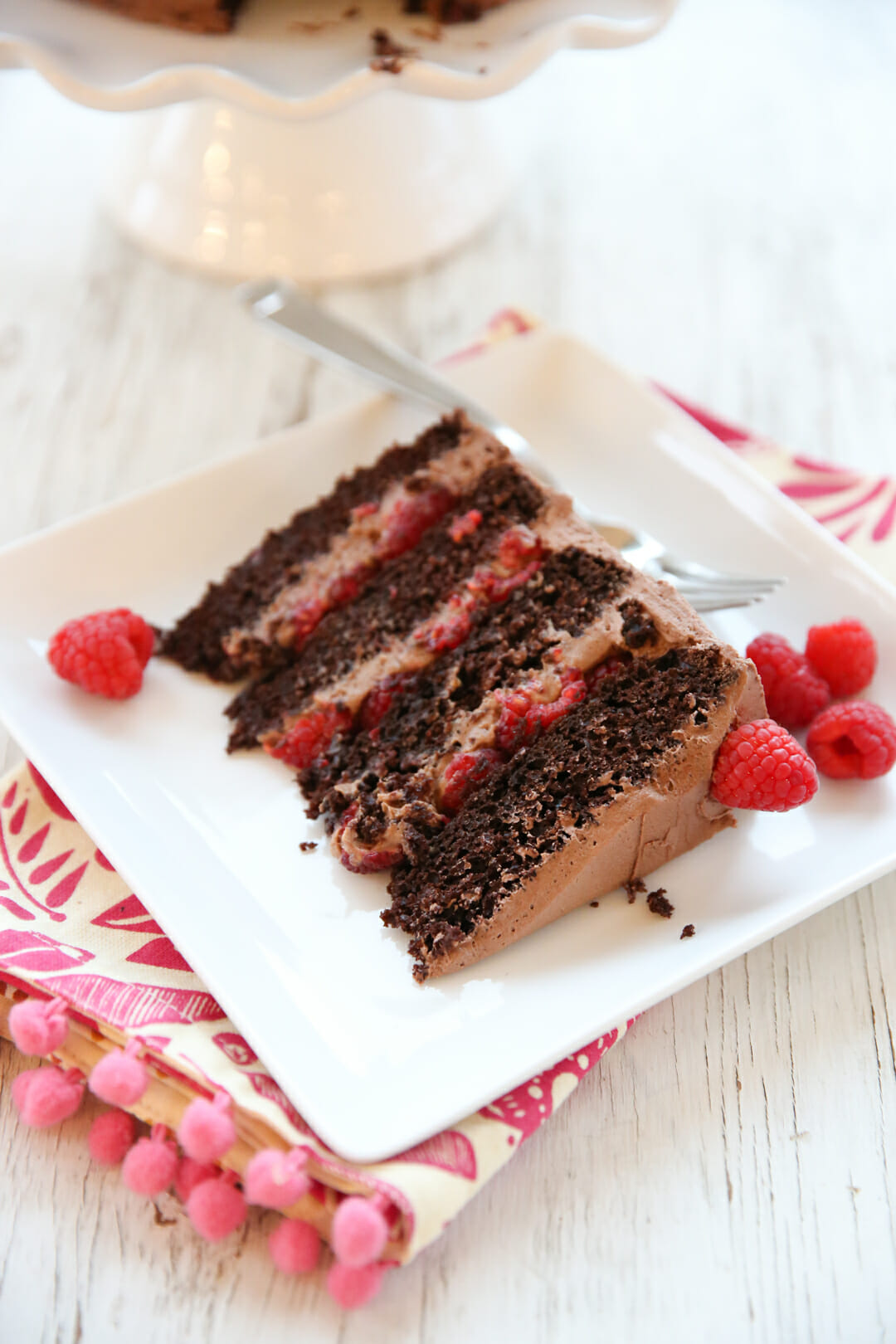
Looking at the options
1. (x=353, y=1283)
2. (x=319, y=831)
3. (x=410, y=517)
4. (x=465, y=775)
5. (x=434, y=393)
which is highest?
(x=434, y=393)

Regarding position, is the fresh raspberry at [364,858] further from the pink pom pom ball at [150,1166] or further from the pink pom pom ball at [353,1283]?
the pink pom pom ball at [353,1283]

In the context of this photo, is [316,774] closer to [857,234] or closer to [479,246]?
[479,246]

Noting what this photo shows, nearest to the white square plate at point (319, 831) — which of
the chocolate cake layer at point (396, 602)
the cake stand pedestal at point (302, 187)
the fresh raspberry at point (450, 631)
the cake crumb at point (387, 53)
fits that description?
the chocolate cake layer at point (396, 602)

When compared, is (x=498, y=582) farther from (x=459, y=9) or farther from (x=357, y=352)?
(x=459, y=9)

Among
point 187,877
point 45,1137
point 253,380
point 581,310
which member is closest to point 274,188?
point 253,380

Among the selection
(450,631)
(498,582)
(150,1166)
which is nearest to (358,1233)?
(150,1166)

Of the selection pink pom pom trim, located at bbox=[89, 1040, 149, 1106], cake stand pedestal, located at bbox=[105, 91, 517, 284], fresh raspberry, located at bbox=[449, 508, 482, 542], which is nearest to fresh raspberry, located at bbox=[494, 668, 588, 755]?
fresh raspberry, located at bbox=[449, 508, 482, 542]
